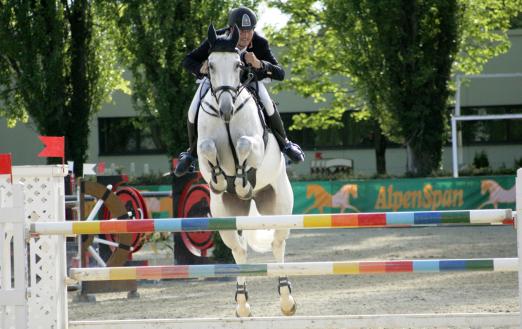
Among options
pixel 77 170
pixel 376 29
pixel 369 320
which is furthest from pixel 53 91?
pixel 369 320

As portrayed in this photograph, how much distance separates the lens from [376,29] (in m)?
24.9

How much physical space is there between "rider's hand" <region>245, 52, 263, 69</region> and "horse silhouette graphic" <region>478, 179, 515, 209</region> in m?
12.9

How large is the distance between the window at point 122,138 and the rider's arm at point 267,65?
24770 mm

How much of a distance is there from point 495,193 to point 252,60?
43.3 feet

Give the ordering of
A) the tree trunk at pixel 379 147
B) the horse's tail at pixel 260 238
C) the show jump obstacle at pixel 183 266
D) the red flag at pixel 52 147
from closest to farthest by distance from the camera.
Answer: the show jump obstacle at pixel 183 266 < the horse's tail at pixel 260 238 < the red flag at pixel 52 147 < the tree trunk at pixel 379 147

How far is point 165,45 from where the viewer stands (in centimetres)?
2389

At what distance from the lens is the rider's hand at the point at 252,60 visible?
711 cm

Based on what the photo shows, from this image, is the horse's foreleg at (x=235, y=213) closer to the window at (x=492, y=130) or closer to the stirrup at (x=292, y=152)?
the stirrup at (x=292, y=152)

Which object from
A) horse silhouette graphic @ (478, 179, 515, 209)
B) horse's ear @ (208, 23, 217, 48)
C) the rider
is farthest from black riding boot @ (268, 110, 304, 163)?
horse silhouette graphic @ (478, 179, 515, 209)

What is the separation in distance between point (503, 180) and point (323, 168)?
11295mm

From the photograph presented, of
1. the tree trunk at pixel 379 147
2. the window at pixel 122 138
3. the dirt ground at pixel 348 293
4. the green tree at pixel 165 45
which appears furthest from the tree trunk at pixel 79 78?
the dirt ground at pixel 348 293

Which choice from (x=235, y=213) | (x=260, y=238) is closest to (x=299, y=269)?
(x=235, y=213)

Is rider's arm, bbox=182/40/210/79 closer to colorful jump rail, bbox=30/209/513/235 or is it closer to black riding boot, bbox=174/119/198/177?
black riding boot, bbox=174/119/198/177

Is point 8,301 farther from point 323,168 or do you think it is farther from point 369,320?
point 323,168
